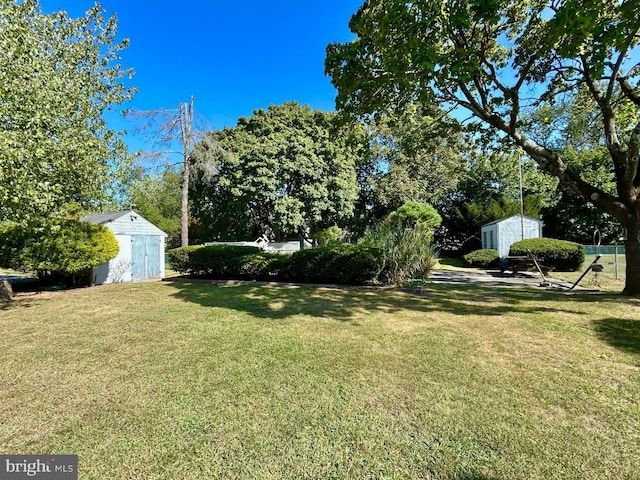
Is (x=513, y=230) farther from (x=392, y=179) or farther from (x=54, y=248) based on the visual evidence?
(x=54, y=248)

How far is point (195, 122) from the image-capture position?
14117 mm

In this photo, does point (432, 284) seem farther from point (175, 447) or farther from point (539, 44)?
point (175, 447)

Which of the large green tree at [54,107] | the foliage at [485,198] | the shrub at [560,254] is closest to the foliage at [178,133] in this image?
the large green tree at [54,107]

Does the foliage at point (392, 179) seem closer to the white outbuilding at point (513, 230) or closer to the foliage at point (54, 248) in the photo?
the white outbuilding at point (513, 230)

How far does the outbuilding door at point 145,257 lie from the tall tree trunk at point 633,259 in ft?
47.5

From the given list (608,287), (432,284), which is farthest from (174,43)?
(608,287)

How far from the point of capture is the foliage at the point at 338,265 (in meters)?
8.11

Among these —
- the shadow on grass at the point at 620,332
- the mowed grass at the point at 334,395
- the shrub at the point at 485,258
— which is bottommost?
the mowed grass at the point at 334,395

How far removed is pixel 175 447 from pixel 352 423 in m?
1.20

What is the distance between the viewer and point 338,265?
27.6 ft

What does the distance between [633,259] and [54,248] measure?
46.3ft

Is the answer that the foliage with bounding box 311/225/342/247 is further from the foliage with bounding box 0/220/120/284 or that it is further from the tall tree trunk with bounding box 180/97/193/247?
the foliage with bounding box 0/220/120/284

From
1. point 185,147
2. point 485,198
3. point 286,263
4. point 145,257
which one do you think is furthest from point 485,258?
point 145,257

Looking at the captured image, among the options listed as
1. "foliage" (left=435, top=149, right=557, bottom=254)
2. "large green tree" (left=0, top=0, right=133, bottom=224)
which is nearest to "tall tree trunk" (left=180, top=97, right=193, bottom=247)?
"large green tree" (left=0, top=0, right=133, bottom=224)
